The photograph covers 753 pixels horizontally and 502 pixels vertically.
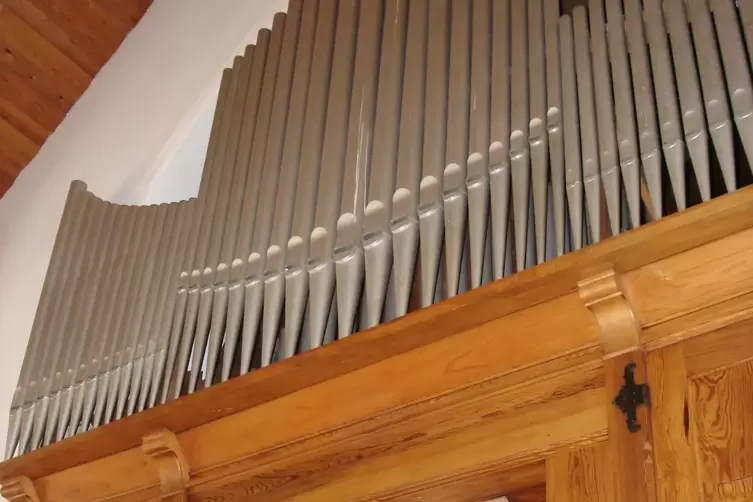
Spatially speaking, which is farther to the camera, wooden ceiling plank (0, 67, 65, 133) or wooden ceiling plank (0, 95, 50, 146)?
wooden ceiling plank (0, 95, 50, 146)

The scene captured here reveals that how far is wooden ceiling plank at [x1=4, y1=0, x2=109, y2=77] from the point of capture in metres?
4.52

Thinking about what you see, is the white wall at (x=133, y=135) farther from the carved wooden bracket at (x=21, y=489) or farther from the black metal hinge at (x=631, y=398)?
the black metal hinge at (x=631, y=398)

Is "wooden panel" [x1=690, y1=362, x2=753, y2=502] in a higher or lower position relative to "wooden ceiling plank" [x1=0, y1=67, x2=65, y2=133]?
lower

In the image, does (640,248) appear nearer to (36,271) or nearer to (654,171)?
(654,171)

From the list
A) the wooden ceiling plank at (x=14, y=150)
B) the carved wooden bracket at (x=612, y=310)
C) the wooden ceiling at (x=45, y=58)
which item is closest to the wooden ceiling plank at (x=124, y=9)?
the wooden ceiling at (x=45, y=58)

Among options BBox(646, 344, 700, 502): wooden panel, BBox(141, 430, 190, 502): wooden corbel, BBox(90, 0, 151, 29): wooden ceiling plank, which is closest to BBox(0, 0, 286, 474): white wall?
BBox(90, 0, 151, 29): wooden ceiling plank

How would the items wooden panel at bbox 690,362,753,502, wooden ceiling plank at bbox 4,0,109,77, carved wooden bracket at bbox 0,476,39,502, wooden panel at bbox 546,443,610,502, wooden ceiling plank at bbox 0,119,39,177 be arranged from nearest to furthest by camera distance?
wooden panel at bbox 690,362,753,502, wooden panel at bbox 546,443,610,502, carved wooden bracket at bbox 0,476,39,502, wooden ceiling plank at bbox 4,0,109,77, wooden ceiling plank at bbox 0,119,39,177

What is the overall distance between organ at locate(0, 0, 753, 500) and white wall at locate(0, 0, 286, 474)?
2.06 feet

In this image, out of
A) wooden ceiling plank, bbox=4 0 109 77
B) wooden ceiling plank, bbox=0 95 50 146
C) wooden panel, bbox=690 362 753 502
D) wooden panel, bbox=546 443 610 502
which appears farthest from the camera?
wooden ceiling plank, bbox=0 95 50 146

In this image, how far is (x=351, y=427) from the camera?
2652mm

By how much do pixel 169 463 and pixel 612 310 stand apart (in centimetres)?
134

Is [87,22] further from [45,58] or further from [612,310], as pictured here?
[612,310]

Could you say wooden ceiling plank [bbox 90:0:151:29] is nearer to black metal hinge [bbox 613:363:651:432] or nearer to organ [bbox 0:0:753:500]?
organ [bbox 0:0:753:500]

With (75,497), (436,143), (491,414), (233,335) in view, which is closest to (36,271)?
(75,497)
